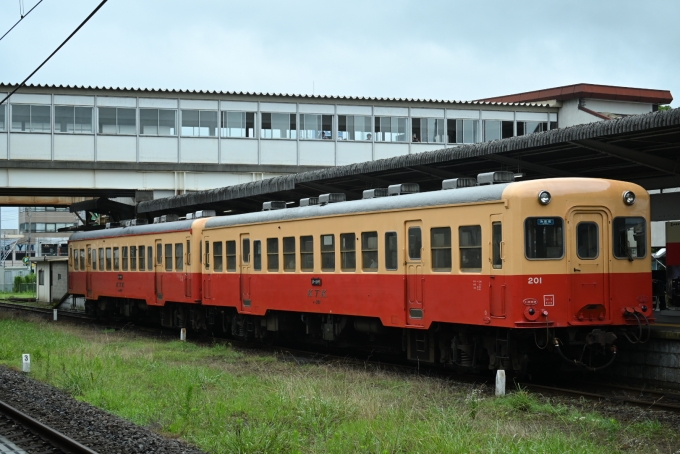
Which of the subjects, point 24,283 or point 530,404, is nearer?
point 530,404

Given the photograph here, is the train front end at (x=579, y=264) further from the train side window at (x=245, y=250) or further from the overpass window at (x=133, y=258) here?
the overpass window at (x=133, y=258)

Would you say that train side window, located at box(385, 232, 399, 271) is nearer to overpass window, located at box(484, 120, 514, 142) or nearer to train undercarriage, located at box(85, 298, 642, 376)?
train undercarriage, located at box(85, 298, 642, 376)

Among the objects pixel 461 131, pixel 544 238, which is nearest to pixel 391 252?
pixel 544 238

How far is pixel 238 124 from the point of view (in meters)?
31.9

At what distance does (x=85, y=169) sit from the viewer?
30094 millimetres

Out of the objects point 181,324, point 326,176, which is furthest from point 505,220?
point 181,324

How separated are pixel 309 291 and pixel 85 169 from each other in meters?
14.8

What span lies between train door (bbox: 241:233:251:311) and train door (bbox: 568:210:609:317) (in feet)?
29.1

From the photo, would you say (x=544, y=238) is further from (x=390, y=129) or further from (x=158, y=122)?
(x=390, y=129)

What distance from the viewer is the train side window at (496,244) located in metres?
13.2

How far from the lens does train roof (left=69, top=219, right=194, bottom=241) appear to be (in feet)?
77.3

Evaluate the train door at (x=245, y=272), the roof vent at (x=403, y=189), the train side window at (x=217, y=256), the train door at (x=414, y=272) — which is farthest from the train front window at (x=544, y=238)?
the train side window at (x=217, y=256)

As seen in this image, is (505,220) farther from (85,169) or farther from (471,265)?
(85,169)

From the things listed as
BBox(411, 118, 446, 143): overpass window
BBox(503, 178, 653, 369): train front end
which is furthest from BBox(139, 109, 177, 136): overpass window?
BBox(503, 178, 653, 369): train front end
